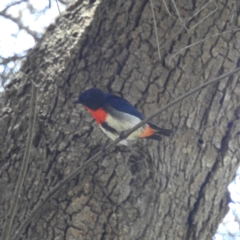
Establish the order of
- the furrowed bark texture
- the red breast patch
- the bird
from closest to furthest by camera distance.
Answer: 1. the furrowed bark texture
2. the bird
3. the red breast patch

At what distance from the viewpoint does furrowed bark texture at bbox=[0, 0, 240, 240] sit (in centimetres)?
284

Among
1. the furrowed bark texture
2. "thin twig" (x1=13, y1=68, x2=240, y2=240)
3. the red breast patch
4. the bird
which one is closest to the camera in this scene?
"thin twig" (x1=13, y1=68, x2=240, y2=240)

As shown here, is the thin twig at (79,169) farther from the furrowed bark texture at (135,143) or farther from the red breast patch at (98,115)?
the red breast patch at (98,115)

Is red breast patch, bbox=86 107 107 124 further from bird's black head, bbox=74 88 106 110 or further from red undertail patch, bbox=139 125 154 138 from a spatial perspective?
red undertail patch, bbox=139 125 154 138

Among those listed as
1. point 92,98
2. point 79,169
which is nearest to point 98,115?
point 92,98

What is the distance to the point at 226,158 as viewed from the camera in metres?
3.13

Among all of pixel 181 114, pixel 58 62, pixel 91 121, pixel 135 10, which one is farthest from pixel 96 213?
pixel 135 10

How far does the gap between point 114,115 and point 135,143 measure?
351mm

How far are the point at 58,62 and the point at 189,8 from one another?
82cm

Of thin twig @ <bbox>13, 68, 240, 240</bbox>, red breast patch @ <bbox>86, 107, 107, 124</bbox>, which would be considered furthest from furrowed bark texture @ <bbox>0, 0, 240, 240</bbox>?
thin twig @ <bbox>13, 68, 240, 240</bbox>

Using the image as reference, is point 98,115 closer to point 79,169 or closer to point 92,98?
point 92,98

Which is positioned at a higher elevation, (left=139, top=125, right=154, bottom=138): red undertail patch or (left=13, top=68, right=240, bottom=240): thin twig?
(left=139, top=125, right=154, bottom=138): red undertail patch

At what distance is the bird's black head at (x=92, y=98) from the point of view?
292 cm

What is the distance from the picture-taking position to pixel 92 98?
2.95 meters
